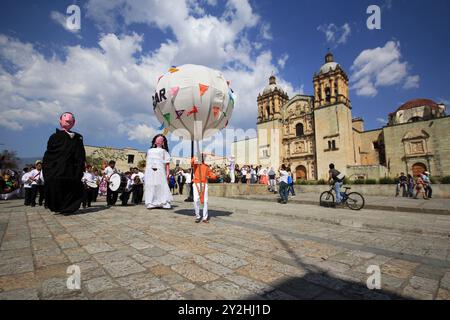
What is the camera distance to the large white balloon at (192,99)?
575 cm

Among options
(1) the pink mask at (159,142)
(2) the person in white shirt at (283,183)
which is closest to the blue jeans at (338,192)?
(2) the person in white shirt at (283,183)

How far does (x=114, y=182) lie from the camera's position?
8781mm

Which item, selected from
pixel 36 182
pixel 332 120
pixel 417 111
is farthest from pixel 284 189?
pixel 417 111

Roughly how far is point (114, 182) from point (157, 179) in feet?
9.12

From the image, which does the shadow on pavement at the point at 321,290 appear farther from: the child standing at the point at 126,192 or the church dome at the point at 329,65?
the church dome at the point at 329,65

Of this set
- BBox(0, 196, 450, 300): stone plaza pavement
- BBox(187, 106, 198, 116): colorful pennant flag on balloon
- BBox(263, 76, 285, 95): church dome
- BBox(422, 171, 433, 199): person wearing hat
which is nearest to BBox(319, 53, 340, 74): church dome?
BBox(263, 76, 285, 95): church dome

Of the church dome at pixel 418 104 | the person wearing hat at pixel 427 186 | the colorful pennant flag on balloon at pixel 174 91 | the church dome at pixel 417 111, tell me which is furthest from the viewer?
the church dome at pixel 418 104

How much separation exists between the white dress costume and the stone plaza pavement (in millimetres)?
2431

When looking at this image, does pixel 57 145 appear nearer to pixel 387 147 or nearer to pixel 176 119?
pixel 176 119

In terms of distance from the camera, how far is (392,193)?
17.0 meters

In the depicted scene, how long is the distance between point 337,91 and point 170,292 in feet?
134

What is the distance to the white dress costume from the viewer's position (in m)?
7.05

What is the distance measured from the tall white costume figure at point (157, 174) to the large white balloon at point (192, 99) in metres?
0.94
